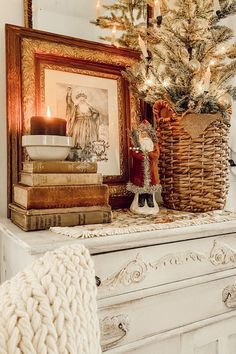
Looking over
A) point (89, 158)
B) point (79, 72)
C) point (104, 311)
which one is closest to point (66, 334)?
point (104, 311)

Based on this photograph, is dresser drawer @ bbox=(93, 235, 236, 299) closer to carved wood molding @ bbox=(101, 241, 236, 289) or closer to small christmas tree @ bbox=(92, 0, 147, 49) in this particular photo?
carved wood molding @ bbox=(101, 241, 236, 289)

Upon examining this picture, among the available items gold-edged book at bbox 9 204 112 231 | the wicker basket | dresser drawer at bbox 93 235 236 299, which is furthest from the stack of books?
the wicker basket

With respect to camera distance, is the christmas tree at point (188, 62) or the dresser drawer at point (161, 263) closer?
the dresser drawer at point (161, 263)

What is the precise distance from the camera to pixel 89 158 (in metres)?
1.09

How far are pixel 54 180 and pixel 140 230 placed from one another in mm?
237

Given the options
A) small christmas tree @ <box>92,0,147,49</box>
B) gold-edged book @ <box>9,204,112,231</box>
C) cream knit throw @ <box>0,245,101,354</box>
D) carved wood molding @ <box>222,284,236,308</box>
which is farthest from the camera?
small christmas tree @ <box>92,0,147,49</box>

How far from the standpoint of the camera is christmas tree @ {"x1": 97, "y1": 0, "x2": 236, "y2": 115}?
3.41 feet

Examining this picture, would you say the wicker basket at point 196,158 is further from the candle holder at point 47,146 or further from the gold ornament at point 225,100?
the candle holder at point 47,146

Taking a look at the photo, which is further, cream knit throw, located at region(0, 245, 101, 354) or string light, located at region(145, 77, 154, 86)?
string light, located at region(145, 77, 154, 86)

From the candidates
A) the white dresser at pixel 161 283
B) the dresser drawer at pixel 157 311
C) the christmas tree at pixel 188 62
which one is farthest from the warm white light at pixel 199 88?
the dresser drawer at pixel 157 311

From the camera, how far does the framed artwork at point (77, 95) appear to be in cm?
101

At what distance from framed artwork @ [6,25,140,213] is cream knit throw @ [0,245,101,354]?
2.20 feet

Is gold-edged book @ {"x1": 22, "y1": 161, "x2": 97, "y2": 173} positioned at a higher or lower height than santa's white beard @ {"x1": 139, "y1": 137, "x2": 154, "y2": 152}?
lower

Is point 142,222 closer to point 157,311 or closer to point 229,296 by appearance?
point 157,311
